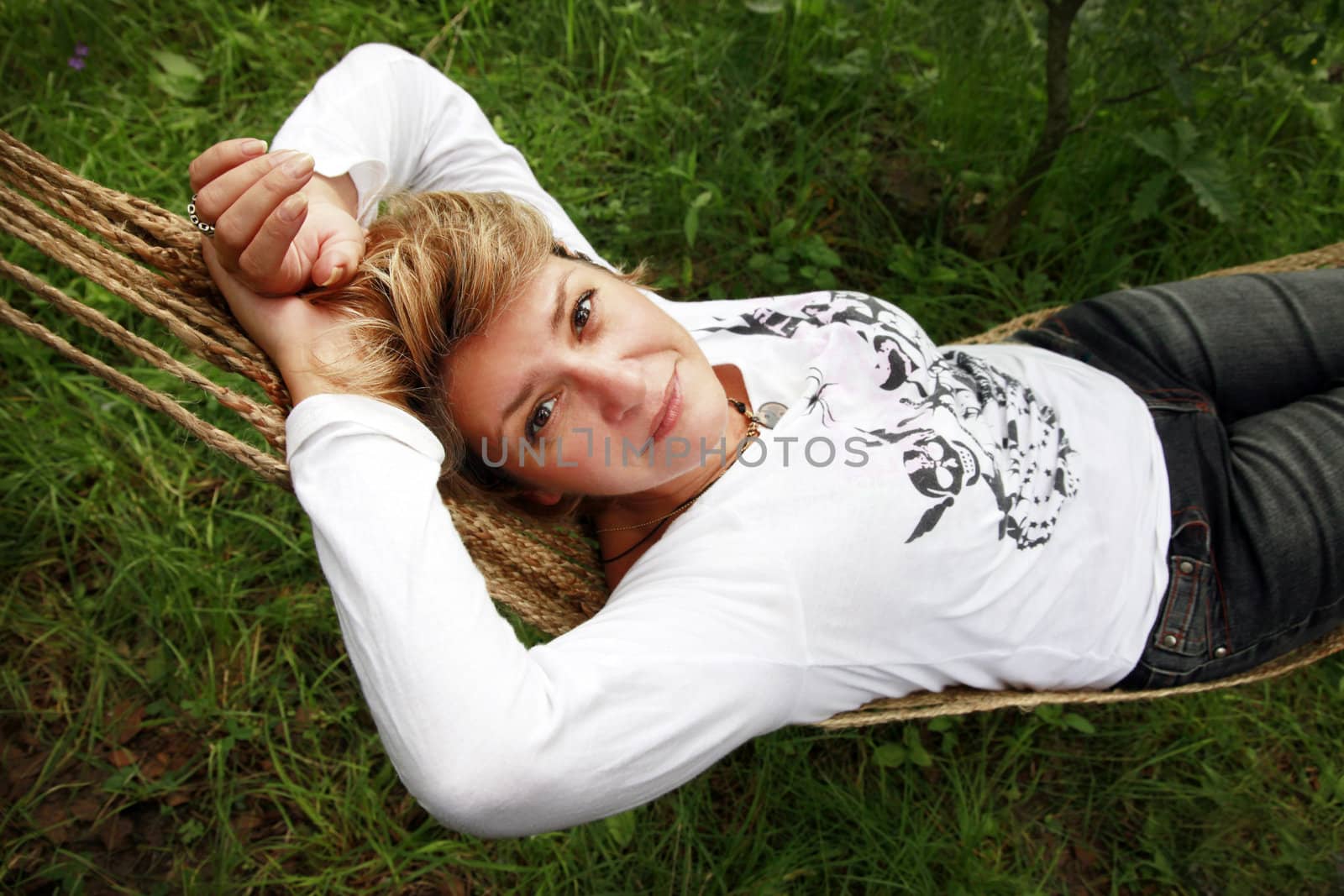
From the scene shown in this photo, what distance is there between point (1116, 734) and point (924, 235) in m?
1.67

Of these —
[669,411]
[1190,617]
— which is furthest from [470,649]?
[1190,617]

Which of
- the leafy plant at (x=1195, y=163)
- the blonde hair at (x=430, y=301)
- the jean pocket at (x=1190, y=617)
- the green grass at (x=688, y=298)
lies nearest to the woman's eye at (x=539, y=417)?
the blonde hair at (x=430, y=301)

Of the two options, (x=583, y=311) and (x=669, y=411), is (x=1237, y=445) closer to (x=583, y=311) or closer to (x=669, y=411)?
(x=669, y=411)

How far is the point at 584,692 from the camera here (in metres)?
1.28

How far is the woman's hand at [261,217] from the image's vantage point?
1.36 m

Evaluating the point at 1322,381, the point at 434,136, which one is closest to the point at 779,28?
the point at 434,136

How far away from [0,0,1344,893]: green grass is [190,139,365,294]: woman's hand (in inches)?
48.5

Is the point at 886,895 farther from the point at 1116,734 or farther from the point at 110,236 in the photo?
the point at 110,236

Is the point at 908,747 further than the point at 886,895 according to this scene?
Yes

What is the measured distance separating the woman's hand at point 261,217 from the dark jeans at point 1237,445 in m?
1.76

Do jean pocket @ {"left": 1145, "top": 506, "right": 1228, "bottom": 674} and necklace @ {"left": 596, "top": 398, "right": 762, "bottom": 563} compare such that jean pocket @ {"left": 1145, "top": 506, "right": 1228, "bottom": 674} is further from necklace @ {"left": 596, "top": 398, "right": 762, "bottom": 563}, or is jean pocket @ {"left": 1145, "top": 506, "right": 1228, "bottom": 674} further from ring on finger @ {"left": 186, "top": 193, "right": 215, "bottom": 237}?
ring on finger @ {"left": 186, "top": 193, "right": 215, "bottom": 237}

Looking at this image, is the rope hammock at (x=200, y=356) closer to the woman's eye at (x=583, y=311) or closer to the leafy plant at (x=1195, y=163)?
the woman's eye at (x=583, y=311)

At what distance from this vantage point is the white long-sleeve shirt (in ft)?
→ 4.16

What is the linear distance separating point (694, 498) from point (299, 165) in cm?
87
